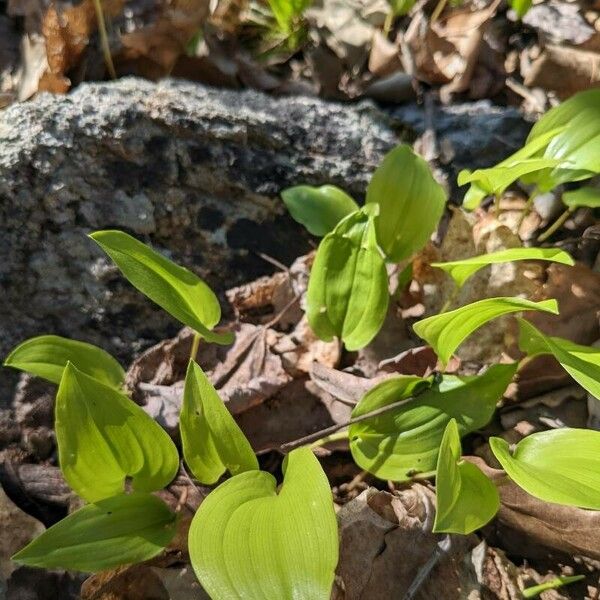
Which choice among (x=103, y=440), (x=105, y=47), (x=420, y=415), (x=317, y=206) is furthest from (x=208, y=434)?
(x=105, y=47)

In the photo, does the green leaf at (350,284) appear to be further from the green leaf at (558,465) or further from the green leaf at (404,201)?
the green leaf at (558,465)

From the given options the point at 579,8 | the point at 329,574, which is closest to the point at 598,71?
the point at 579,8

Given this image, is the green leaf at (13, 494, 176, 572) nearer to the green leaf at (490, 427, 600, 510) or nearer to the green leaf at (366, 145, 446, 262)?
the green leaf at (490, 427, 600, 510)

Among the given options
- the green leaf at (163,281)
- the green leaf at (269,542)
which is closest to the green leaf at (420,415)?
the green leaf at (269,542)

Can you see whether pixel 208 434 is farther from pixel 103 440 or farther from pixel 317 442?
pixel 317 442

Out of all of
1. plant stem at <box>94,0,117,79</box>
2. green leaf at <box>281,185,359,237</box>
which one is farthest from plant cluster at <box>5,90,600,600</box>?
plant stem at <box>94,0,117,79</box>

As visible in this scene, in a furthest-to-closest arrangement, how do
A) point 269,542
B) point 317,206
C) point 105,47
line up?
point 105,47
point 317,206
point 269,542
